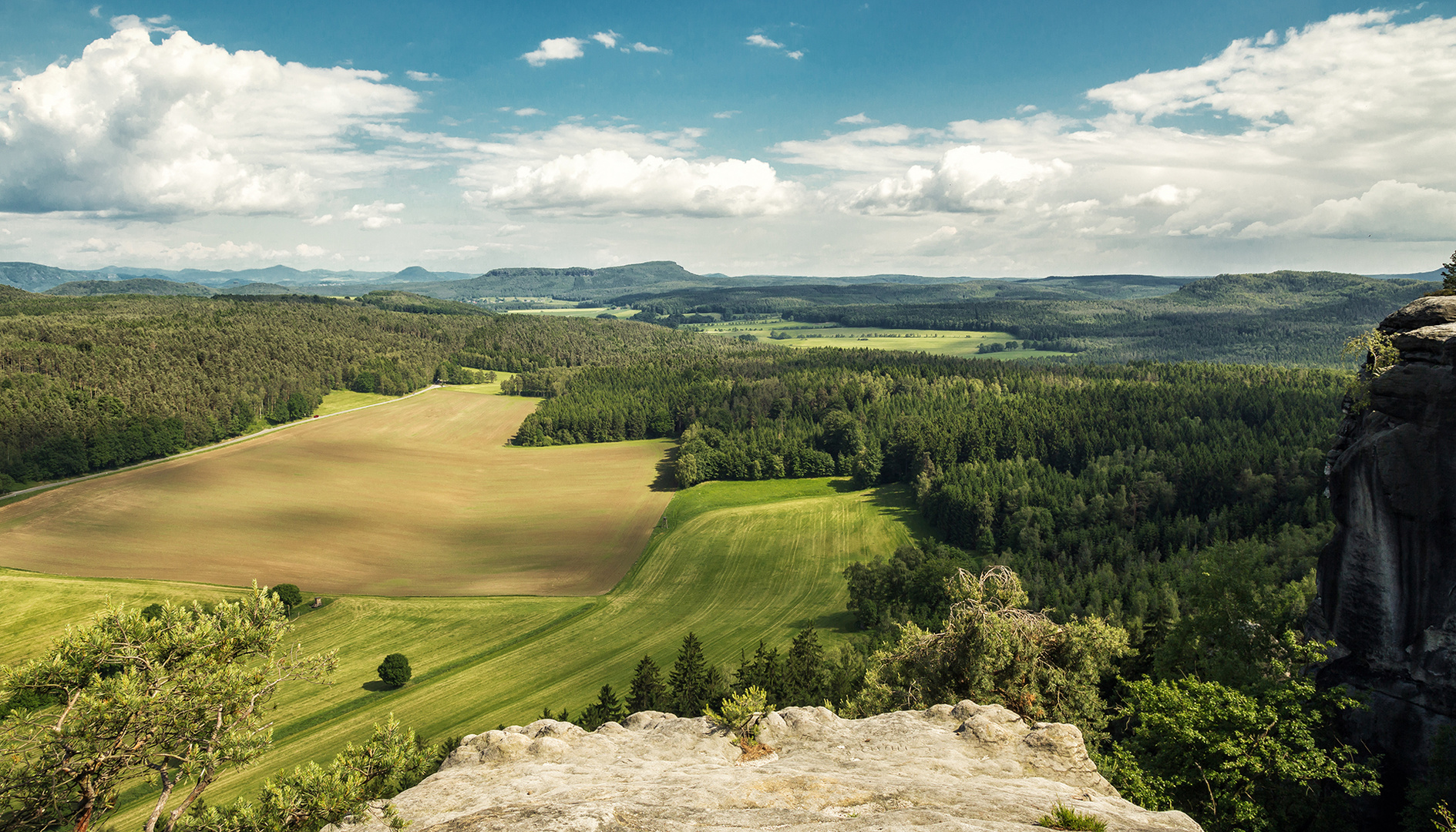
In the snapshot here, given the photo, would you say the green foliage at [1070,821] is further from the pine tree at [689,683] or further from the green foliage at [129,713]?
the pine tree at [689,683]

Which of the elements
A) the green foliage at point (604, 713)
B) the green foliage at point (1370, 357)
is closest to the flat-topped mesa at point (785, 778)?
the green foliage at point (1370, 357)

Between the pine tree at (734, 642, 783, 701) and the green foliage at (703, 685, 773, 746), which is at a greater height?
the green foliage at (703, 685, 773, 746)

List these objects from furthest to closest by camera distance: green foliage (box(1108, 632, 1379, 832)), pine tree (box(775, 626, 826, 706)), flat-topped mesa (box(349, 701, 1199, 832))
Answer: pine tree (box(775, 626, 826, 706)) → green foliage (box(1108, 632, 1379, 832)) → flat-topped mesa (box(349, 701, 1199, 832))

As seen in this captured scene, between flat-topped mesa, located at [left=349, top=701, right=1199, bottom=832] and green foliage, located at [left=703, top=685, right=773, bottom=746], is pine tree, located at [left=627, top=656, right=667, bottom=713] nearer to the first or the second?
flat-topped mesa, located at [left=349, top=701, right=1199, bottom=832]

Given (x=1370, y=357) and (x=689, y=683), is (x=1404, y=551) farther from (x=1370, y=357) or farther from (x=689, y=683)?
(x=689, y=683)

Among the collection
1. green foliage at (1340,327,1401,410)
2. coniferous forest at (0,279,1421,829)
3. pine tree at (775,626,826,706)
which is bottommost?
pine tree at (775,626,826,706)

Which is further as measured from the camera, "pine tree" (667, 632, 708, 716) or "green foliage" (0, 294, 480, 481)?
"green foliage" (0, 294, 480, 481)

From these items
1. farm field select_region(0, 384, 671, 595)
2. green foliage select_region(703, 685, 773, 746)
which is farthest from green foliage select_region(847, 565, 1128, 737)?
farm field select_region(0, 384, 671, 595)
